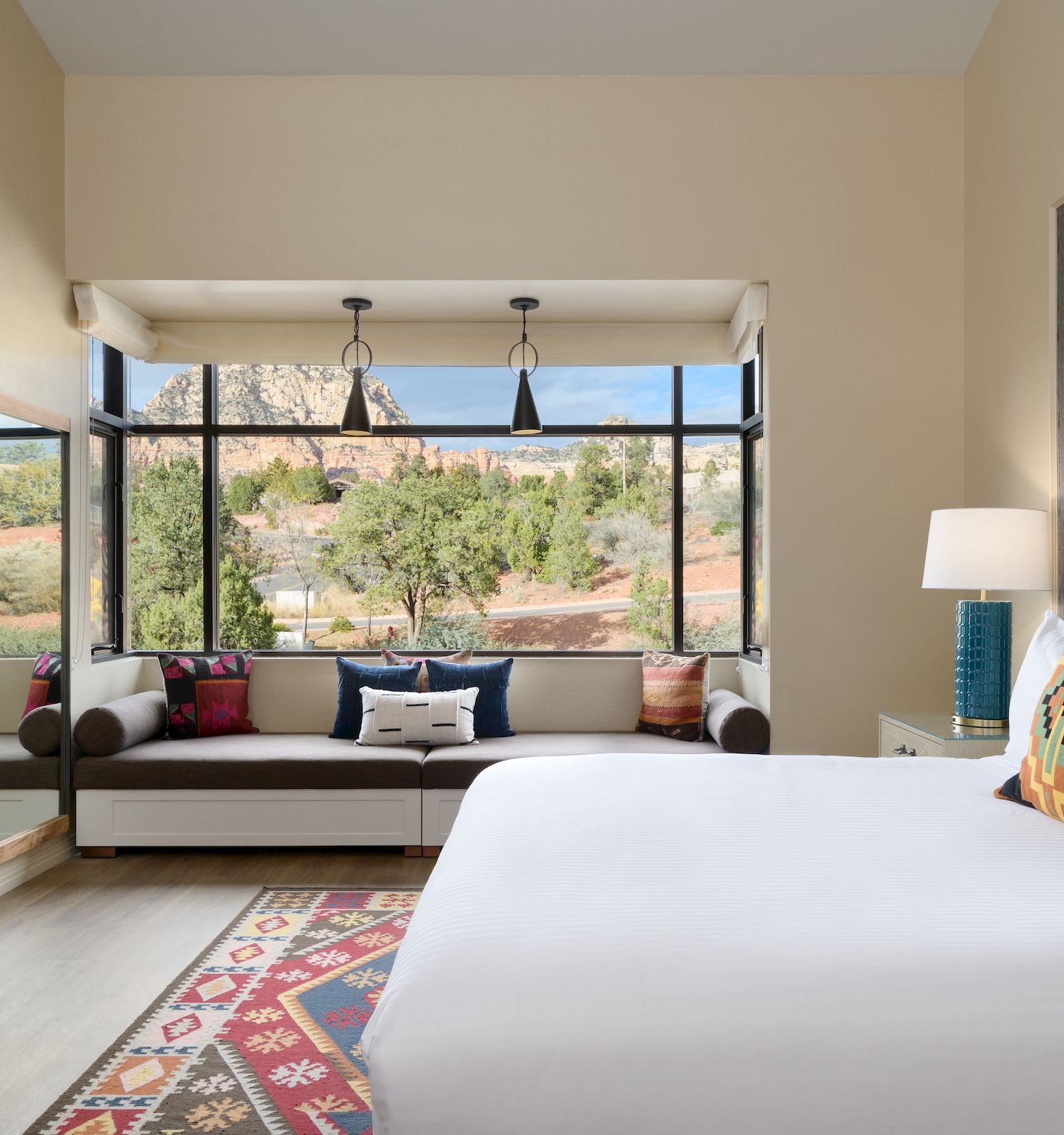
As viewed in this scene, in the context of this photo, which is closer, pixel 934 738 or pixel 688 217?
pixel 934 738

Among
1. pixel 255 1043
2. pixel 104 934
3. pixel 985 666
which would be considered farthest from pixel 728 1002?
pixel 104 934

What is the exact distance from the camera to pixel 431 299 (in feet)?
14.7

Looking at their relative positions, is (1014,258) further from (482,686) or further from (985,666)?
(482,686)

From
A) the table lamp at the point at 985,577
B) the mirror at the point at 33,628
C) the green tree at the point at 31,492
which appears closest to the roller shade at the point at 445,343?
the mirror at the point at 33,628

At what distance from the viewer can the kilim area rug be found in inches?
83.5

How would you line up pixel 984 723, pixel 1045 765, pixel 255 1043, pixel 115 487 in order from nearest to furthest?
pixel 1045 765 < pixel 255 1043 < pixel 984 723 < pixel 115 487

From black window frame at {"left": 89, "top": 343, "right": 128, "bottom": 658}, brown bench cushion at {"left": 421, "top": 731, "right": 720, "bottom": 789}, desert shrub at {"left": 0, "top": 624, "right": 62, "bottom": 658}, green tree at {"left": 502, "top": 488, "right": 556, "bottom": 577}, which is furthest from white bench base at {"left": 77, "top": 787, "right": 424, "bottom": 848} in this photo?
green tree at {"left": 502, "top": 488, "right": 556, "bottom": 577}

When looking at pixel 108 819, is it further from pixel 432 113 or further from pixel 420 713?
pixel 432 113

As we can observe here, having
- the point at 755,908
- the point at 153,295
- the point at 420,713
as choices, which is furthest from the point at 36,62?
the point at 755,908

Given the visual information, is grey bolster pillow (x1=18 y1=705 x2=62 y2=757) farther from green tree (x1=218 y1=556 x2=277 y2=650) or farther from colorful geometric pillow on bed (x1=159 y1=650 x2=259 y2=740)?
green tree (x1=218 y1=556 x2=277 y2=650)

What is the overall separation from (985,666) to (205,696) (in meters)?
3.44

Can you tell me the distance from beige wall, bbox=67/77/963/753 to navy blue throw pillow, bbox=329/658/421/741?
5.65 ft

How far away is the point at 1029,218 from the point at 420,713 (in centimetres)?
317

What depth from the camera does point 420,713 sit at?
4324mm
